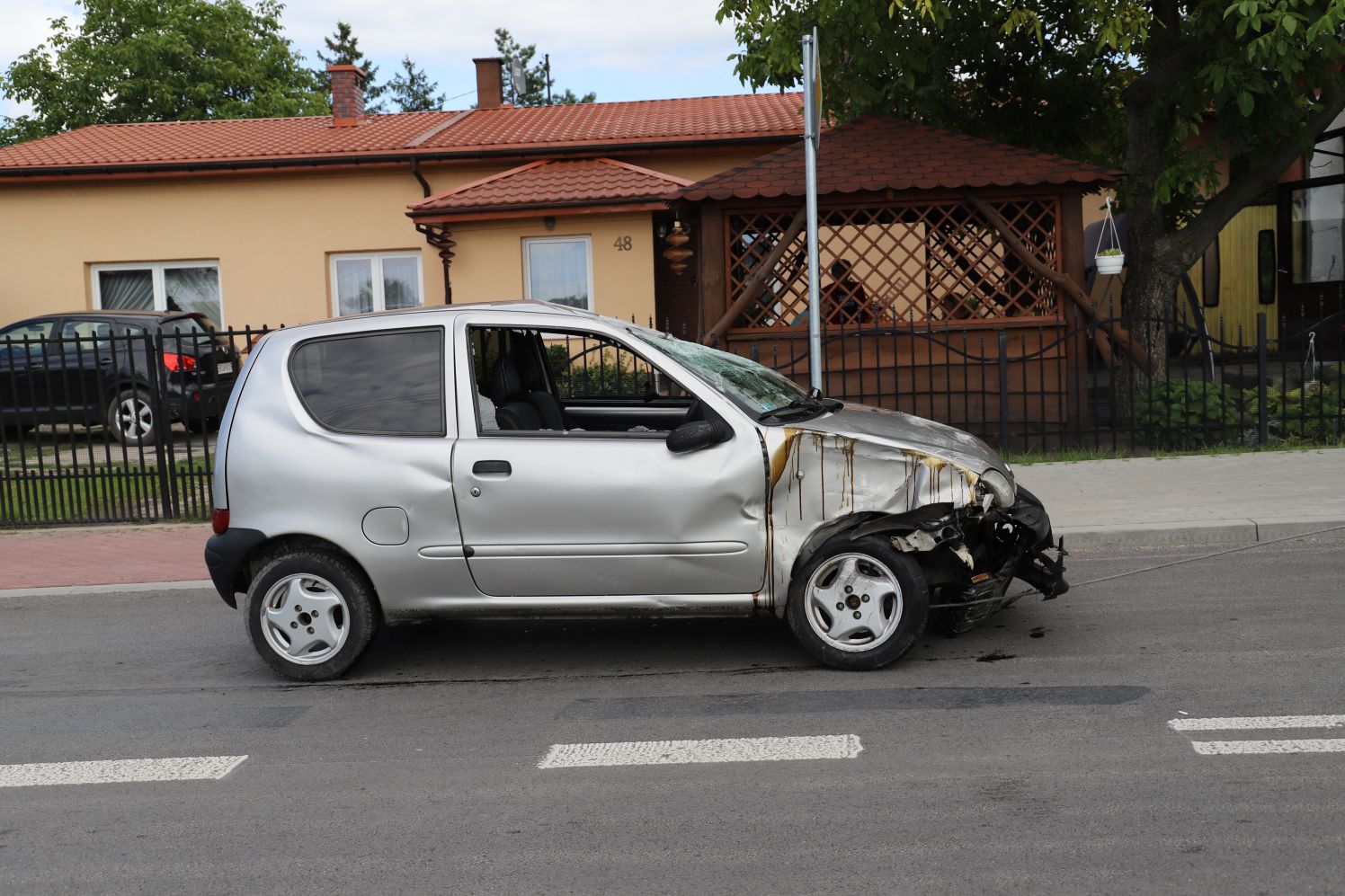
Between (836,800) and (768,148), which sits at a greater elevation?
(768,148)

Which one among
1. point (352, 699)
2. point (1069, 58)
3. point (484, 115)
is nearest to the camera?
point (352, 699)

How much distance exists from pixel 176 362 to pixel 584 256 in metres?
8.88

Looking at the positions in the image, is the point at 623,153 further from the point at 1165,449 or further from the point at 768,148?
the point at 1165,449

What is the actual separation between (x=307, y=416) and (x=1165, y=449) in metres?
8.57

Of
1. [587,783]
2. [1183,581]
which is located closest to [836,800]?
[587,783]

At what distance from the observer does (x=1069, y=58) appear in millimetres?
14570

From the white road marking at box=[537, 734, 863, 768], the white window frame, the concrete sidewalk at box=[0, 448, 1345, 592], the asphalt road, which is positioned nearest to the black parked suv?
the concrete sidewalk at box=[0, 448, 1345, 592]

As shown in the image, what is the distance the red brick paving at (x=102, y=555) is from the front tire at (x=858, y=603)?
4.88 m

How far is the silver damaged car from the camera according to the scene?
5.73 m

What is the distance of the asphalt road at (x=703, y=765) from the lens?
3.84 m

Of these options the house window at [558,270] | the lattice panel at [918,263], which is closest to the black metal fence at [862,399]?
the lattice panel at [918,263]

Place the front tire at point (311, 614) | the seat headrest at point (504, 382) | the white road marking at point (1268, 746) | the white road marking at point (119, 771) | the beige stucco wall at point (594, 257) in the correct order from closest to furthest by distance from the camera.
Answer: the white road marking at point (1268, 746) → the white road marking at point (119, 771) → the front tire at point (311, 614) → the seat headrest at point (504, 382) → the beige stucco wall at point (594, 257)

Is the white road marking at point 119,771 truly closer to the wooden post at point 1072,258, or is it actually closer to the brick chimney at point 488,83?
the wooden post at point 1072,258

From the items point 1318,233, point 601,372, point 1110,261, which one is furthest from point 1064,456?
point 1318,233
